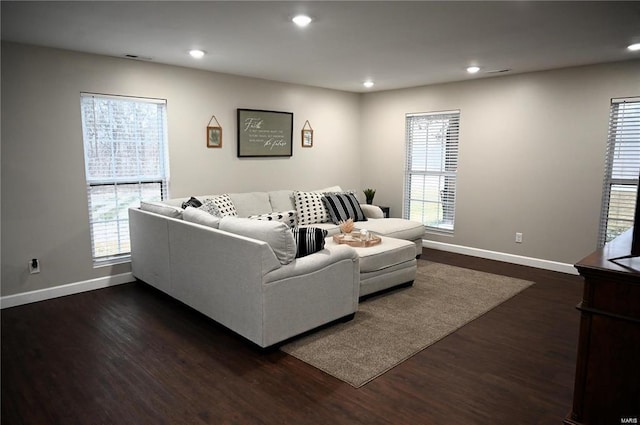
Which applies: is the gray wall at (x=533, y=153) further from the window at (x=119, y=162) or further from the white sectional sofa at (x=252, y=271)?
the window at (x=119, y=162)

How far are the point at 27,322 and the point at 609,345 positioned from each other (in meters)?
4.15

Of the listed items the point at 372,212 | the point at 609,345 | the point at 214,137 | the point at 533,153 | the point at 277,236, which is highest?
the point at 214,137

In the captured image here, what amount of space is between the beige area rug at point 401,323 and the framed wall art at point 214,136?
2681 mm

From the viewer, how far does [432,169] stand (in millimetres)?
6355

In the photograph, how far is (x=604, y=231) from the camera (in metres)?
4.82

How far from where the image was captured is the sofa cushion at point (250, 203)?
16.6ft

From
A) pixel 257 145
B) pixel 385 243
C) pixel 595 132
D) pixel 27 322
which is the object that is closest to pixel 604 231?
pixel 595 132

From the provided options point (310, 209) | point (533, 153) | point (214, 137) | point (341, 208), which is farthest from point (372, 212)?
point (214, 137)

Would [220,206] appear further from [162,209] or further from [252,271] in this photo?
[252,271]

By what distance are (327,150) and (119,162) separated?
3.15 metres

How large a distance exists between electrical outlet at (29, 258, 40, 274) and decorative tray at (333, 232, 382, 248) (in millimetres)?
2885

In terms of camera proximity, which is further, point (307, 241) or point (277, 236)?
point (307, 241)

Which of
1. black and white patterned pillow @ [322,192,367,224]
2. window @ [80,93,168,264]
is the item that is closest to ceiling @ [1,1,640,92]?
window @ [80,93,168,264]

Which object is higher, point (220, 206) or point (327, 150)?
point (327, 150)
